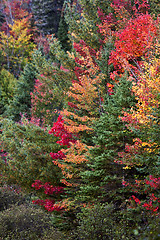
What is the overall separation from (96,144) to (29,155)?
4.22m

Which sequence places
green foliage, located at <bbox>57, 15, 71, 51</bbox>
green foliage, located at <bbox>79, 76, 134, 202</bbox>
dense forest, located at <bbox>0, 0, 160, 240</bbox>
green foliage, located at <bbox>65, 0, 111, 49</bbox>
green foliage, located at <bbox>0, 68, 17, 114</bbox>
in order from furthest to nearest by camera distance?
green foliage, located at <bbox>57, 15, 71, 51</bbox>, green foliage, located at <bbox>0, 68, 17, 114</bbox>, green foliage, located at <bbox>65, 0, 111, 49</bbox>, green foliage, located at <bbox>79, 76, 134, 202</bbox>, dense forest, located at <bbox>0, 0, 160, 240</bbox>

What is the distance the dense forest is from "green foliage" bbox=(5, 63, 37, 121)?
996 cm

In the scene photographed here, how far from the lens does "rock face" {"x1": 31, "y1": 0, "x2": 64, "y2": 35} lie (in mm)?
40312

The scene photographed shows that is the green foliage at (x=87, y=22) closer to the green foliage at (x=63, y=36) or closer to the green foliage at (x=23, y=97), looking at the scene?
the green foliage at (x=23, y=97)

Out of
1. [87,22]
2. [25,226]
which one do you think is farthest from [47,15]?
[25,226]

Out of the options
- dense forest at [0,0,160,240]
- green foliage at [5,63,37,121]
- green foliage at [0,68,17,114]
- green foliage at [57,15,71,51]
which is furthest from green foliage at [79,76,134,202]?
green foliage at [57,15,71,51]

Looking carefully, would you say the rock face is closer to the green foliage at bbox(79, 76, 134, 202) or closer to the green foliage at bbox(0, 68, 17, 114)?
the green foliage at bbox(0, 68, 17, 114)

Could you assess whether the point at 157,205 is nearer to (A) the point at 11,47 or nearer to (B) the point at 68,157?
(B) the point at 68,157

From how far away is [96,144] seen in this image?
9617mm

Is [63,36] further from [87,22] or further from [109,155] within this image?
[109,155]

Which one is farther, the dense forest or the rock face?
the rock face

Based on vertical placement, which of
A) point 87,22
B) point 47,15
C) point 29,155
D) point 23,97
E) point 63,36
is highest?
point 47,15

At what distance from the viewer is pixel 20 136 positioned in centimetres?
1349

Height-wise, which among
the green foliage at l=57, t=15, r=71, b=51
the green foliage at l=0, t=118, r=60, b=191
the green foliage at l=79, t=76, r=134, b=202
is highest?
the green foliage at l=57, t=15, r=71, b=51
